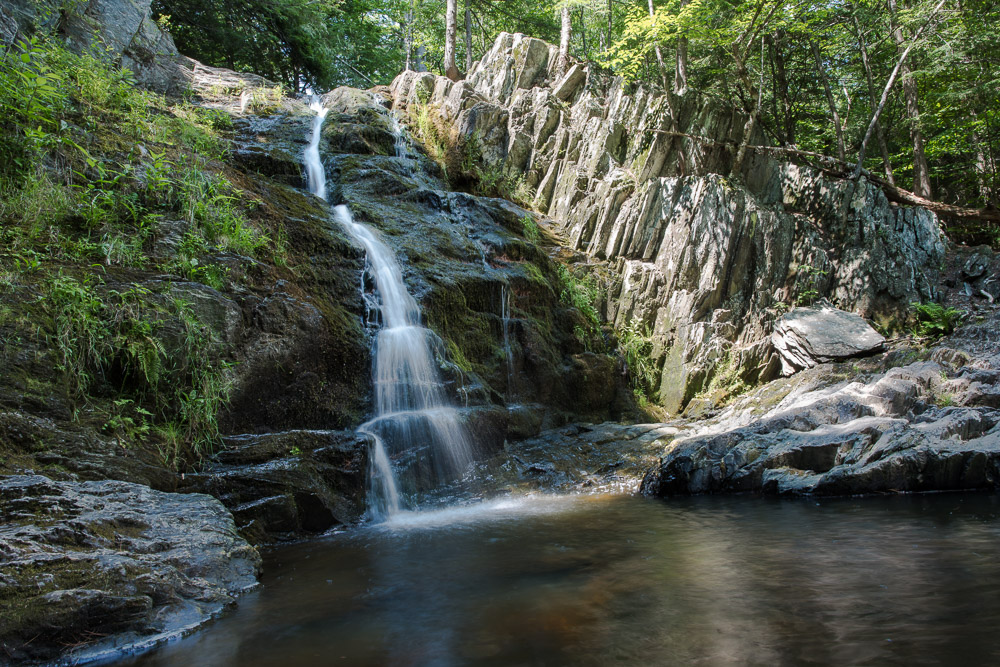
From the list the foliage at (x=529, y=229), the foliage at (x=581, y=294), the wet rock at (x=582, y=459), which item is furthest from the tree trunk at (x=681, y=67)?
the wet rock at (x=582, y=459)

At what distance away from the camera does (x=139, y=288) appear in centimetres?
557

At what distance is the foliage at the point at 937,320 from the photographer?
1133 centimetres

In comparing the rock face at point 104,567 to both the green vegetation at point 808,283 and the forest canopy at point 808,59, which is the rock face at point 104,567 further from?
the forest canopy at point 808,59

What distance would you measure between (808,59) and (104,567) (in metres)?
21.7

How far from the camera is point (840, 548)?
4359 millimetres

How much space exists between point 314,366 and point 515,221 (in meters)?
6.93

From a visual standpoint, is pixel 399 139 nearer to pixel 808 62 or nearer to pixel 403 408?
pixel 403 408

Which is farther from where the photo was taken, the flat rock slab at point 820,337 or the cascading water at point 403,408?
the flat rock slab at point 820,337

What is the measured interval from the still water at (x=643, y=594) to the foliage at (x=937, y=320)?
7.08 metres

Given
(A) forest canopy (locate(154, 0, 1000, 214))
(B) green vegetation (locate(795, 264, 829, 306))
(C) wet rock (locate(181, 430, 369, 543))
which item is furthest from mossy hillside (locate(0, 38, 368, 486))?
(B) green vegetation (locate(795, 264, 829, 306))

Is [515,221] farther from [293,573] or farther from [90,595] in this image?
[90,595]

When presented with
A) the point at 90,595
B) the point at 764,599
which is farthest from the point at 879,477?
the point at 90,595

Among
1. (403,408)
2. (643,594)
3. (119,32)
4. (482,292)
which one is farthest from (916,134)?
(119,32)

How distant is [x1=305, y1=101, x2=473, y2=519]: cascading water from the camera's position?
700 centimetres
